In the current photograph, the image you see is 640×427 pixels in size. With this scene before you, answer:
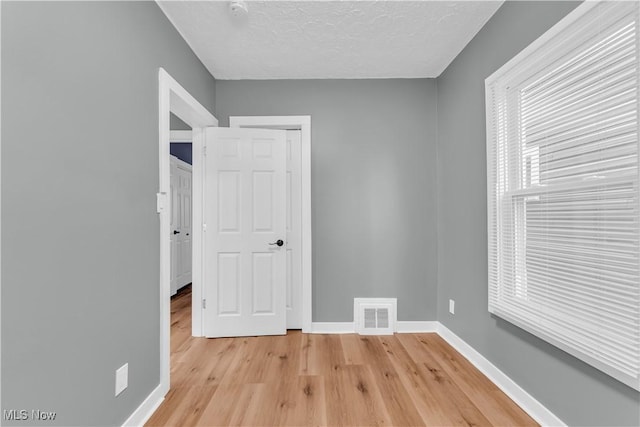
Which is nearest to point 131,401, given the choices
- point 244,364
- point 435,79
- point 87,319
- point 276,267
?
point 87,319

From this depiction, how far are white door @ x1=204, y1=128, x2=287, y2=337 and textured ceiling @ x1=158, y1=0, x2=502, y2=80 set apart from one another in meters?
0.67

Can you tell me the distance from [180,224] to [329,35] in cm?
387

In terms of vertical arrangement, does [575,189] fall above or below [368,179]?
below

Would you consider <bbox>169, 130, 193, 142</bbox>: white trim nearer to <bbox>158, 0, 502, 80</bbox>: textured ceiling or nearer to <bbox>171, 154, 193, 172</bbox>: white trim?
<bbox>158, 0, 502, 80</bbox>: textured ceiling

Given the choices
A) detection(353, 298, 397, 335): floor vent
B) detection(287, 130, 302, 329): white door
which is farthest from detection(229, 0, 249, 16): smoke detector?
detection(353, 298, 397, 335): floor vent

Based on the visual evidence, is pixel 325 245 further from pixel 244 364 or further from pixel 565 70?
pixel 565 70

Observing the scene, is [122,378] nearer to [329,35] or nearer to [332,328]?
[332,328]

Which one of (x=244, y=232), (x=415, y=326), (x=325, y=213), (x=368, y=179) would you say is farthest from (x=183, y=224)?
(x=415, y=326)

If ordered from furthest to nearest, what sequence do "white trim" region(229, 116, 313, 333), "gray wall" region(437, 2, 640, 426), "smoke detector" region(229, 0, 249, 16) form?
1. "white trim" region(229, 116, 313, 333)
2. "smoke detector" region(229, 0, 249, 16)
3. "gray wall" region(437, 2, 640, 426)

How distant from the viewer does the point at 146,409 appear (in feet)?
5.73

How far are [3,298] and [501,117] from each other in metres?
2.69

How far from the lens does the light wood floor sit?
67.8 inches

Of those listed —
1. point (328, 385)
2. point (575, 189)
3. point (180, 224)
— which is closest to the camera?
point (575, 189)

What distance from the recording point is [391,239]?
3.08 metres
